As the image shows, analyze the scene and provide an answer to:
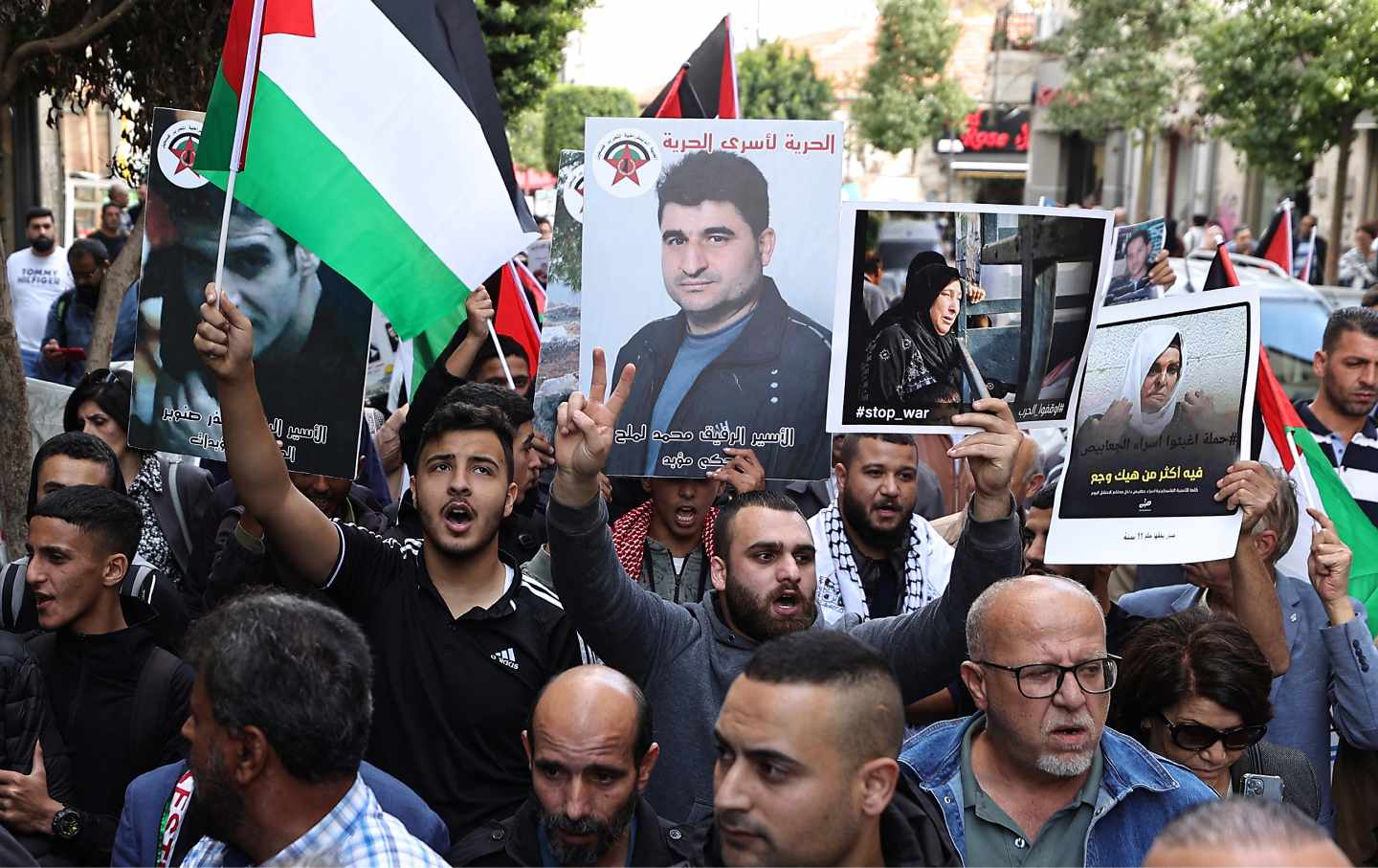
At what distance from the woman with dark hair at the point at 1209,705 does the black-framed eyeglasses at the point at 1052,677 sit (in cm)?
54

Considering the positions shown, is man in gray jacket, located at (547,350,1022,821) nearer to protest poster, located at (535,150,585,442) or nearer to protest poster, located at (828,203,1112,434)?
protest poster, located at (828,203,1112,434)

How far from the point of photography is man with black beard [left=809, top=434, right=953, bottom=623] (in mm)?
5203

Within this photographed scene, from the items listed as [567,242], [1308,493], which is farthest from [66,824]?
[1308,493]

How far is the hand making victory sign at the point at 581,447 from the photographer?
3.90 metres

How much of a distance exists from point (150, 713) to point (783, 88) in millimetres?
53535

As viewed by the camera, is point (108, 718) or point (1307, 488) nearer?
point (108, 718)

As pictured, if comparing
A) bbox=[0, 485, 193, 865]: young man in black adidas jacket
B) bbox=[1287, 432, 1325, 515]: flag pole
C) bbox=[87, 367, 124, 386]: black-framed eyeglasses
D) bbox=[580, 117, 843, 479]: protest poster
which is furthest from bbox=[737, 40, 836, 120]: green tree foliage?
bbox=[0, 485, 193, 865]: young man in black adidas jacket

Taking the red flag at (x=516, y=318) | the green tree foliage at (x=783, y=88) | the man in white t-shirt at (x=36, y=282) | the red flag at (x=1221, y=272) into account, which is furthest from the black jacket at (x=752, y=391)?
the green tree foliage at (x=783, y=88)

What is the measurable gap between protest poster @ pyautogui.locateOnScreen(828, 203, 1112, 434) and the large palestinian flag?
122cm

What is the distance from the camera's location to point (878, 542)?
5.32 meters

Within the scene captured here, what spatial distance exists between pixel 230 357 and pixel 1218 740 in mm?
2616

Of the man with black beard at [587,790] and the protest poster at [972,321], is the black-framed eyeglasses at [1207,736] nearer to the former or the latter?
the protest poster at [972,321]

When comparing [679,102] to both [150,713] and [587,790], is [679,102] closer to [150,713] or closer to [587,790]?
[150,713]

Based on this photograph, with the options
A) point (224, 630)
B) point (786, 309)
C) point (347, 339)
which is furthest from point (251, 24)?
point (224, 630)
